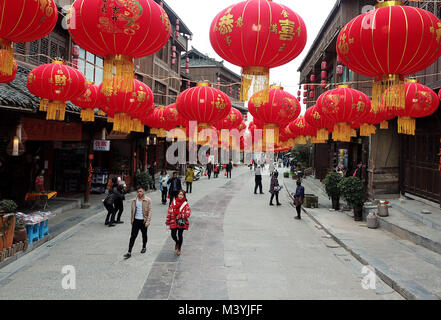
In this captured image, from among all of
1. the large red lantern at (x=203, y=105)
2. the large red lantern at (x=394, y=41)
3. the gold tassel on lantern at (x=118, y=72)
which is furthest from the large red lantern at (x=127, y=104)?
the large red lantern at (x=394, y=41)

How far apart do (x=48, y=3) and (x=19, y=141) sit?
616 centimetres

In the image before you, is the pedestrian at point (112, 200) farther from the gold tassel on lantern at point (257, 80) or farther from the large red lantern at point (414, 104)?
the large red lantern at point (414, 104)

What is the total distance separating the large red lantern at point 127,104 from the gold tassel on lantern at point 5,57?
2.88 meters

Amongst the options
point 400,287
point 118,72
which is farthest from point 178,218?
point 400,287

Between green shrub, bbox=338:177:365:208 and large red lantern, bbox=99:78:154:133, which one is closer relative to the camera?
large red lantern, bbox=99:78:154:133

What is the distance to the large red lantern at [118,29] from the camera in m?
4.30

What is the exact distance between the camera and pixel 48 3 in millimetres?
4340

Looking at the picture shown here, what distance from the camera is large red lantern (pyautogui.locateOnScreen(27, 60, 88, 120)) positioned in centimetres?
687

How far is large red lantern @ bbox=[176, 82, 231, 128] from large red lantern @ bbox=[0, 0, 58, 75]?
347cm

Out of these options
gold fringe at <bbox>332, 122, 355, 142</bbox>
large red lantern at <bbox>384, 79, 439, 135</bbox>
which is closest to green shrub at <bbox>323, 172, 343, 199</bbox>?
gold fringe at <bbox>332, 122, 355, 142</bbox>

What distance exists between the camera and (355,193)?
11711 mm

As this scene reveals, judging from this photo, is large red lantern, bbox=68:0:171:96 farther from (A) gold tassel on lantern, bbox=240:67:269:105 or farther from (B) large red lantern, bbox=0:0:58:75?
(A) gold tassel on lantern, bbox=240:67:269:105

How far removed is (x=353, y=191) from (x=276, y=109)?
6.17m
